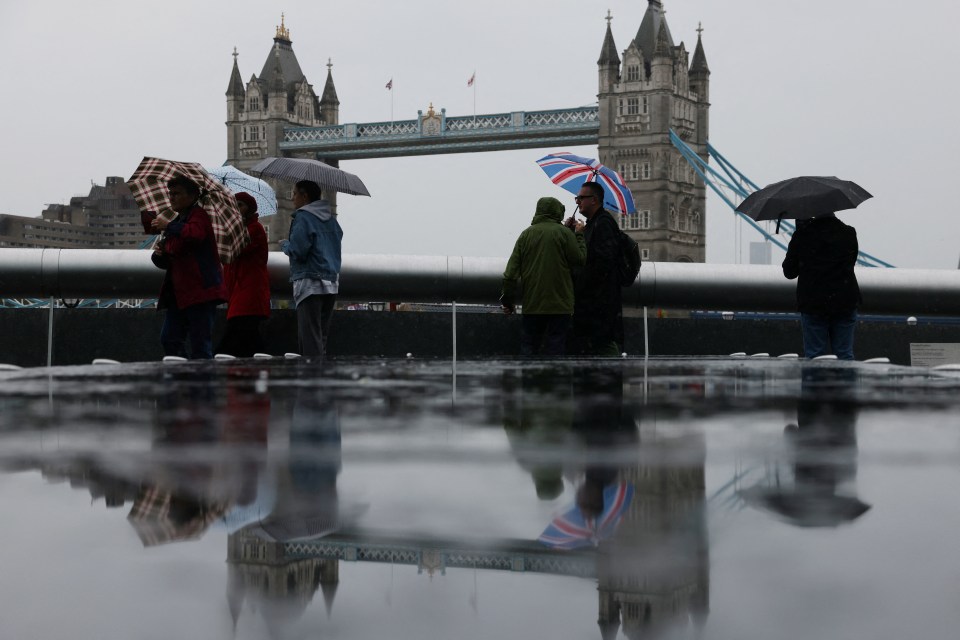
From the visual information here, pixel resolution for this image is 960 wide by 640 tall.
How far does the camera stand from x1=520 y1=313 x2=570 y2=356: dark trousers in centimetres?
599

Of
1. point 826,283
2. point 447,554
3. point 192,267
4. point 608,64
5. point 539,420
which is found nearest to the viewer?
point 447,554

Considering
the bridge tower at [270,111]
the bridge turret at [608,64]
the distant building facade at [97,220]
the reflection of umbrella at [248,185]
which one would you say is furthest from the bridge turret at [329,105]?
the reflection of umbrella at [248,185]

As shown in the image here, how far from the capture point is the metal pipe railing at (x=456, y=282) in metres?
6.60

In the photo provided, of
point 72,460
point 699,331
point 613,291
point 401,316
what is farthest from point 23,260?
point 72,460

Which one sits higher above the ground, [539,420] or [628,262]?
[628,262]

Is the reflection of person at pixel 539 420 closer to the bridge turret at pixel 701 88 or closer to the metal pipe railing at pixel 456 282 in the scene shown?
the metal pipe railing at pixel 456 282

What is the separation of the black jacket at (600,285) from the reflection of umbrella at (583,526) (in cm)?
489

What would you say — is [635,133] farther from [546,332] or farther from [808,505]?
[808,505]

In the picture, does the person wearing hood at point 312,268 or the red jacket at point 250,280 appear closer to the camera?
the person wearing hood at point 312,268

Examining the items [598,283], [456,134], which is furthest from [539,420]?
[456,134]

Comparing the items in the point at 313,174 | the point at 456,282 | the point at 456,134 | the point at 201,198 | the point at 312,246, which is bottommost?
the point at 456,282

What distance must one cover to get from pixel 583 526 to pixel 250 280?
523cm

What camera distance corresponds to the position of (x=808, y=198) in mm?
6410

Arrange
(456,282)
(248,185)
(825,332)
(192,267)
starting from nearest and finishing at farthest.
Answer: (192,267) < (825,332) < (456,282) < (248,185)
